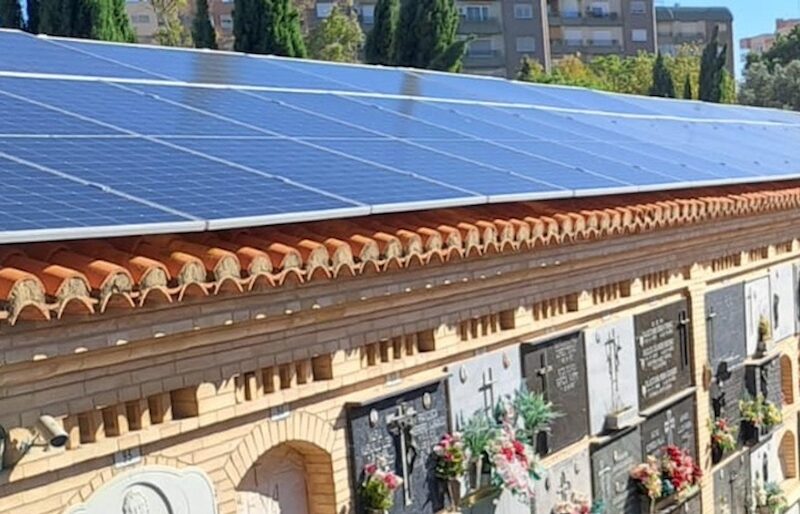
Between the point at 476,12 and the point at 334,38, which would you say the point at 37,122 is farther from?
the point at 476,12

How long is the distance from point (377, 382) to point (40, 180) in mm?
2627

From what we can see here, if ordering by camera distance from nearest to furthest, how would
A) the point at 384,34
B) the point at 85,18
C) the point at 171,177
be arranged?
the point at 171,177
the point at 85,18
the point at 384,34

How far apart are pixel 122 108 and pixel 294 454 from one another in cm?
226

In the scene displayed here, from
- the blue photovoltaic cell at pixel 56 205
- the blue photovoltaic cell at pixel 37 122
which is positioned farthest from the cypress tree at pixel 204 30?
the blue photovoltaic cell at pixel 56 205

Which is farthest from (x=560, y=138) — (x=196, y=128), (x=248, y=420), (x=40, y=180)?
(x=40, y=180)

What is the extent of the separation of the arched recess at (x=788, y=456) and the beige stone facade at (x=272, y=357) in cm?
465

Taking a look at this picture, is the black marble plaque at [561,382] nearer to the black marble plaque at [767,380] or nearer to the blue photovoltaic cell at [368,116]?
the blue photovoltaic cell at [368,116]

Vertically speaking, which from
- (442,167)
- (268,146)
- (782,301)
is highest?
(268,146)

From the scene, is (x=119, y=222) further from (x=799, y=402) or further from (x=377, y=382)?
(x=799, y=402)

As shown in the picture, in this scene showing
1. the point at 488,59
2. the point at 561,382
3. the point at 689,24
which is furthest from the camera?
the point at 689,24

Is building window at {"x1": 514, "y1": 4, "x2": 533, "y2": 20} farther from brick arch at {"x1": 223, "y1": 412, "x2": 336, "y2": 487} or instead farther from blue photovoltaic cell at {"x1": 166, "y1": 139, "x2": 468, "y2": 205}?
brick arch at {"x1": 223, "y1": 412, "x2": 336, "y2": 487}

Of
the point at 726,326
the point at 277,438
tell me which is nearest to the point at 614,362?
the point at 726,326

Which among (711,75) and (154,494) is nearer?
(154,494)

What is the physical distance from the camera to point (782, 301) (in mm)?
12445
